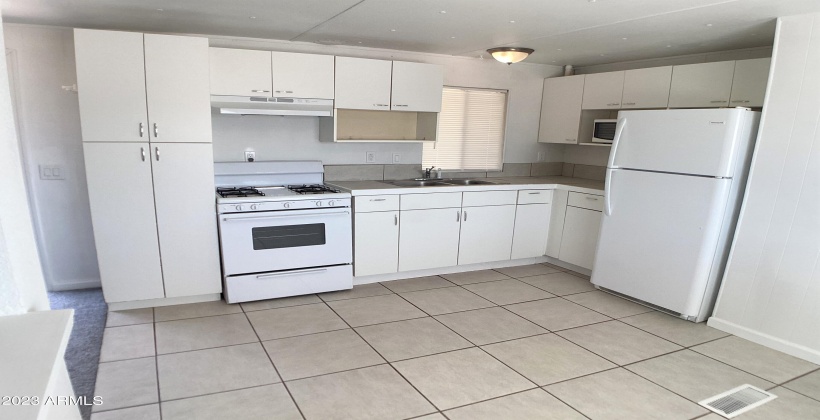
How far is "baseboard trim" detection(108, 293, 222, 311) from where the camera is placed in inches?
137

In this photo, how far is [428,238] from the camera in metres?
4.35

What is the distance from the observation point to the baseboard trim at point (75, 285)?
12.9 feet

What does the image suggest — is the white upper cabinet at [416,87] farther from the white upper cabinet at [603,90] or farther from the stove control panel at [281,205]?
the white upper cabinet at [603,90]

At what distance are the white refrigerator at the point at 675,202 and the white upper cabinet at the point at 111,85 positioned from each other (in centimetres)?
368

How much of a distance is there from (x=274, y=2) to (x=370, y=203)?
1.74 m

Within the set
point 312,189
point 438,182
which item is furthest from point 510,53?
point 312,189

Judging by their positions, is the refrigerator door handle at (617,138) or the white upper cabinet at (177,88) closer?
the white upper cabinet at (177,88)

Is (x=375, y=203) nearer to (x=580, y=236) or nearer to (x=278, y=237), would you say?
(x=278, y=237)

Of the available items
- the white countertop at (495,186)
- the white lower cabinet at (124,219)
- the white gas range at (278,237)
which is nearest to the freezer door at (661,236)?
the white countertop at (495,186)

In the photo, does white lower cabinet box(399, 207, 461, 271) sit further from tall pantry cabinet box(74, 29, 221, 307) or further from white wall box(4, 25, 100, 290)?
white wall box(4, 25, 100, 290)

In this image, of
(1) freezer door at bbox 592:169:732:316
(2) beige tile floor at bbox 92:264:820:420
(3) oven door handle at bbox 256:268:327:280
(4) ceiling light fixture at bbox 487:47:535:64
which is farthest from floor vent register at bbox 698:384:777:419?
(4) ceiling light fixture at bbox 487:47:535:64

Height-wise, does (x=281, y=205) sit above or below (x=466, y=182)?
below

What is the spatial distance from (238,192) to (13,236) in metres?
2.81

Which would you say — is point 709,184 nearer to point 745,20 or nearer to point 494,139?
point 745,20
